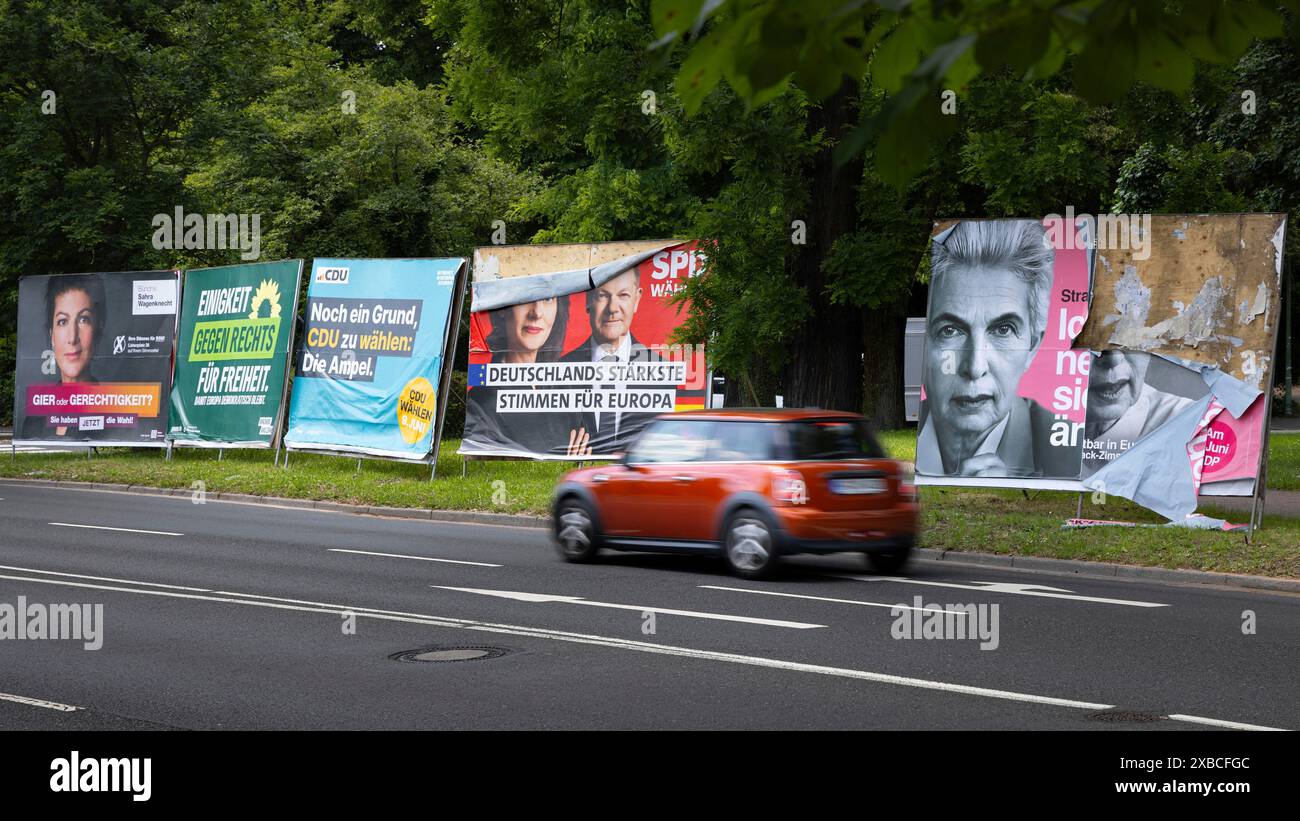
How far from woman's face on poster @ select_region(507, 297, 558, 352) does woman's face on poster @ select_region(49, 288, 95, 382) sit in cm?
1090

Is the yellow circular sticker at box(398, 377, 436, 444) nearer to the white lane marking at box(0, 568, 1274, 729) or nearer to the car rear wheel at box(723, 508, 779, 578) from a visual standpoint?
the white lane marking at box(0, 568, 1274, 729)

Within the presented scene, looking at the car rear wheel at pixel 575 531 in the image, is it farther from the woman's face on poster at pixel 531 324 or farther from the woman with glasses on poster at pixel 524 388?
the woman's face on poster at pixel 531 324

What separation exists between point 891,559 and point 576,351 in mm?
9488

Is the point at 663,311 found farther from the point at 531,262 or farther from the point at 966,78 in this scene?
the point at 966,78

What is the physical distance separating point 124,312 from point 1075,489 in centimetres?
2005

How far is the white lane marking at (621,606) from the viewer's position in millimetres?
11438

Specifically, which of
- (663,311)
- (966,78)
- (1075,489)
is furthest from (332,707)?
(663,311)

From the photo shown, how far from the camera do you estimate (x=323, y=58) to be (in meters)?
46.8

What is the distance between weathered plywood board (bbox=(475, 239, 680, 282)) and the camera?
23.0 m

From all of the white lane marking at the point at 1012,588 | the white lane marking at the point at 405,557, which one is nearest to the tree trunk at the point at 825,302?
the white lane marking at the point at 1012,588

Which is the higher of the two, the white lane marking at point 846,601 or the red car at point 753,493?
the red car at point 753,493

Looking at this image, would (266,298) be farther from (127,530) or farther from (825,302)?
(825,302)

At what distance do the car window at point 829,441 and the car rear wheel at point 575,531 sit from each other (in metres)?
2.45

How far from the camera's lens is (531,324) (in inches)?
943
